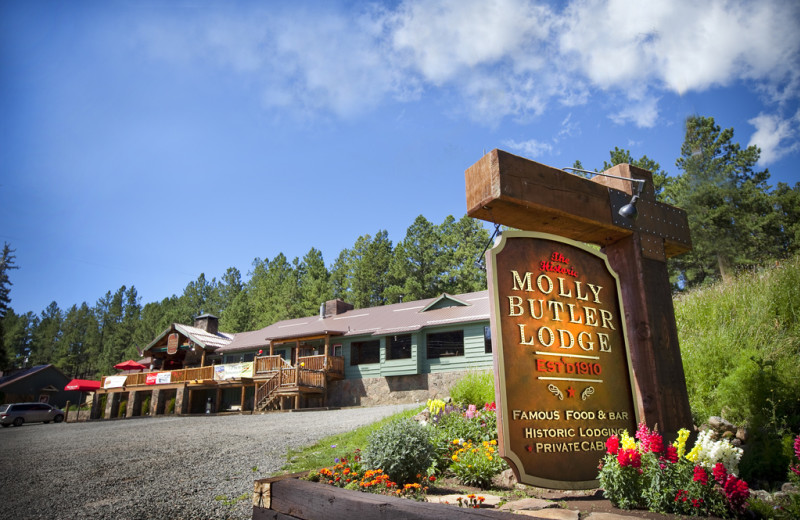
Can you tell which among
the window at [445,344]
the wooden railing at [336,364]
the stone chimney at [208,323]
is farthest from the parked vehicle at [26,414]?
the window at [445,344]

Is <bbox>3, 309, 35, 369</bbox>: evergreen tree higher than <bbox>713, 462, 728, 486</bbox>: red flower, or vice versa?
<bbox>3, 309, 35, 369</bbox>: evergreen tree

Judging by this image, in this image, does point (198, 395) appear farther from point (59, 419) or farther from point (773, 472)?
point (773, 472)

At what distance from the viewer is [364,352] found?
2362cm

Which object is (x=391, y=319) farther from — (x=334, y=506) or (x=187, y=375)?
(x=334, y=506)

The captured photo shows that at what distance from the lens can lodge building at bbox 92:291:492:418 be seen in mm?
20734

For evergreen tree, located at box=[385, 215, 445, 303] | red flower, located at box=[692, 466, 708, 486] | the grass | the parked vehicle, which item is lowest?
the parked vehicle

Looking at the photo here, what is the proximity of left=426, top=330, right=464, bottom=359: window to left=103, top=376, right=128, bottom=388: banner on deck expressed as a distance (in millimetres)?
19746

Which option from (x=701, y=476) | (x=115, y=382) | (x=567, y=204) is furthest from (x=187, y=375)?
(x=701, y=476)

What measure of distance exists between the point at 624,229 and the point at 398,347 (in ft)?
62.0

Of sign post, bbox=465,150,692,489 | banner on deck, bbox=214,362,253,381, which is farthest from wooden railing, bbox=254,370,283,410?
sign post, bbox=465,150,692,489

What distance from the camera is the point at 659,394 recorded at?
3852mm

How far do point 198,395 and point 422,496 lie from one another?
2806cm

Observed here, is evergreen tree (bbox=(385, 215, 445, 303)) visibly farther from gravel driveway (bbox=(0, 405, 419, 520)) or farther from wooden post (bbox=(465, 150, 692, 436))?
wooden post (bbox=(465, 150, 692, 436))

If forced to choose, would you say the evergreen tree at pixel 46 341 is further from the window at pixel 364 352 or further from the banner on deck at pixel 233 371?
the window at pixel 364 352
